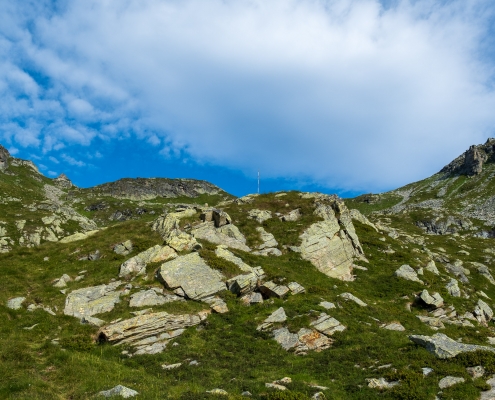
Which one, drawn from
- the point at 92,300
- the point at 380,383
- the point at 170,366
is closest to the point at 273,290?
the point at 170,366

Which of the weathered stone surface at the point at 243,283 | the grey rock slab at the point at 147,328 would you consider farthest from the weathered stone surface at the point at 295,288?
the grey rock slab at the point at 147,328

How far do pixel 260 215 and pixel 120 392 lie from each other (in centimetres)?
3716

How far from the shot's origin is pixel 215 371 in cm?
2078

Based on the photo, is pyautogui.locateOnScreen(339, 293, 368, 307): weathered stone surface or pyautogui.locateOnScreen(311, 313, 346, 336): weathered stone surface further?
pyautogui.locateOnScreen(339, 293, 368, 307): weathered stone surface

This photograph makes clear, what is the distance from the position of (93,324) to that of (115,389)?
11084 millimetres

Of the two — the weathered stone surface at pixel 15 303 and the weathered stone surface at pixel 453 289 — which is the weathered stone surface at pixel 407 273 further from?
the weathered stone surface at pixel 15 303

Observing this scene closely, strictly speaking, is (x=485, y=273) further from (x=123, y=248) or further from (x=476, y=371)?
(x=123, y=248)

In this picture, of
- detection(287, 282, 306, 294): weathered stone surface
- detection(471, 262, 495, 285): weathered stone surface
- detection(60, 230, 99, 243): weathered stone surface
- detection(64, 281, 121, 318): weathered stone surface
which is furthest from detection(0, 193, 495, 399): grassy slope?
detection(471, 262, 495, 285): weathered stone surface

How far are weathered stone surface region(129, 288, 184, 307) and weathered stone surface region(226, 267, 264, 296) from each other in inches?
202

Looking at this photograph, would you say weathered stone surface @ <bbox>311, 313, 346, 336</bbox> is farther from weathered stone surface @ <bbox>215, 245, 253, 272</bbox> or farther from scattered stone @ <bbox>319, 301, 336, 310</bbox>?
weathered stone surface @ <bbox>215, 245, 253, 272</bbox>

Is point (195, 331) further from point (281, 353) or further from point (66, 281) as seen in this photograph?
point (66, 281)

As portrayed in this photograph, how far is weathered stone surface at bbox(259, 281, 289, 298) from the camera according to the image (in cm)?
3156

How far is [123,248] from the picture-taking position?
4078 cm

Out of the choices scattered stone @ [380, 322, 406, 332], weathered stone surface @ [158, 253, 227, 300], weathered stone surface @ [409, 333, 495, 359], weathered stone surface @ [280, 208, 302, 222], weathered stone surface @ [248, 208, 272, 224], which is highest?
weathered stone surface @ [248, 208, 272, 224]
